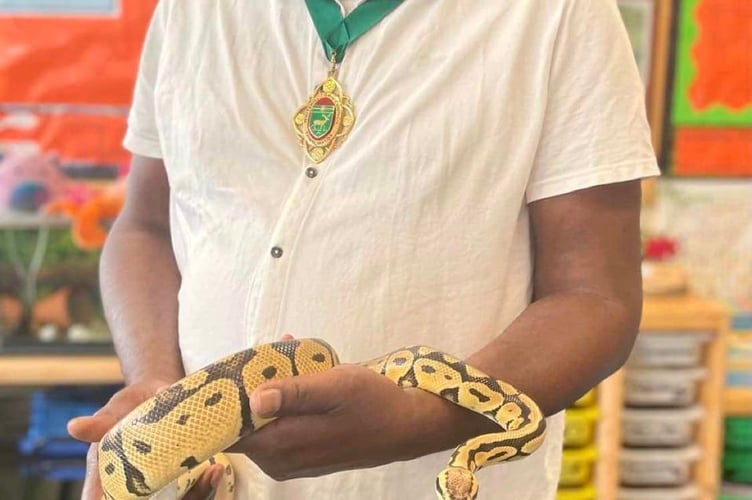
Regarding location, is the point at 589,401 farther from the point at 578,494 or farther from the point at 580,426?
the point at 578,494

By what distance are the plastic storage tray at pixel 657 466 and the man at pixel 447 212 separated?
1.41 meters

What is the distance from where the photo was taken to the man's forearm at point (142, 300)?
48.1 inches

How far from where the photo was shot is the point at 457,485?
93cm

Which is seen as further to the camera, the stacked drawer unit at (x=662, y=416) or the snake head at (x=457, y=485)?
the stacked drawer unit at (x=662, y=416)

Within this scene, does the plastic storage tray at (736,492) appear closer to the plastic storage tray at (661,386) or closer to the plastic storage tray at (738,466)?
the plastic storage tray at (738,466)

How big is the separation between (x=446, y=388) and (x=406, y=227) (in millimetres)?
206

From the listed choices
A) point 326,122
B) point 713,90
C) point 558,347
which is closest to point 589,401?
point 713,90

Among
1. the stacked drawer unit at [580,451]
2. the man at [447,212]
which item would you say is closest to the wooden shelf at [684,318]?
the stacked drawer unit at [580,451]

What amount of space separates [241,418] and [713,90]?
2.18 meters

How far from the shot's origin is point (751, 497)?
255cm

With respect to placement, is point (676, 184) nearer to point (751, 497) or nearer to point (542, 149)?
point (751, 497)

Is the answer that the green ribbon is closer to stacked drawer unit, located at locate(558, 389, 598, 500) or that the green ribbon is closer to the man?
the man

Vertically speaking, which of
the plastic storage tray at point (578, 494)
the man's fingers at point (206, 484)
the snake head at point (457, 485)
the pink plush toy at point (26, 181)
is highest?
the pink plush toy at point (26, 181)

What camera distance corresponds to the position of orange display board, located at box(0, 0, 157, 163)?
8.33ft
